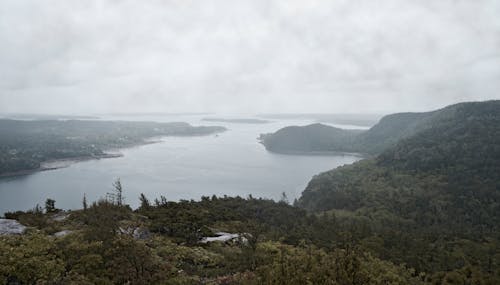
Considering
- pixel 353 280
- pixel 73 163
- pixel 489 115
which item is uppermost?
pixel 489 115

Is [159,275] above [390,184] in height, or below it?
above

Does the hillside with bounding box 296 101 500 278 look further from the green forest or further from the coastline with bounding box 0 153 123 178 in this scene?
the coastline with bounding box 0 153 123 178

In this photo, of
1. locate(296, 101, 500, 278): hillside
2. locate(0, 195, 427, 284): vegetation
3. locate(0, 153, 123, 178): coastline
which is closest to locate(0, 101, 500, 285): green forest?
locate(0, 195, 427, 284): vegetation

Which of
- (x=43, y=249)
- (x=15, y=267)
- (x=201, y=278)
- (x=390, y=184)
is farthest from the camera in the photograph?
(x=390, y=184)

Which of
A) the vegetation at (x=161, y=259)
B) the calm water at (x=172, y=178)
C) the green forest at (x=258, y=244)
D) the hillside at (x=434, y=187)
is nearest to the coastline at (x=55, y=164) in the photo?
the calm water at (x=172, y=178)

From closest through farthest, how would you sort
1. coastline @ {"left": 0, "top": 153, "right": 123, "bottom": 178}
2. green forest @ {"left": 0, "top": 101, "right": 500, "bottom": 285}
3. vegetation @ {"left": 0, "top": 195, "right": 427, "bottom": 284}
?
vegetation @ {"left": 0, "top": 195, "right": 427, "bottom": 284} → green forest @ {"left": 0, "top": 101, "right": 500, "bottom": 285} → coastline @ {"left": 0, "top": 153, "right": 123, "bottom": 178}

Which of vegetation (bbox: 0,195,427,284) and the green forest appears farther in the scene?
the green forest

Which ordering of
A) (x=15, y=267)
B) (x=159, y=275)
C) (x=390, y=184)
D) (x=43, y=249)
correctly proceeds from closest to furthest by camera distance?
(x=15, y=267) → (x=159, y=275) → (x=43, y=249) → (x=390, y=184)

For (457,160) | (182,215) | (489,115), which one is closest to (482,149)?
(457,160)

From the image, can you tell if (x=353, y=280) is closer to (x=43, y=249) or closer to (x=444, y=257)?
(x=43, y=249)

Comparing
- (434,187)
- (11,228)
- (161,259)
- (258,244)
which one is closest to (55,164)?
(434,187)
